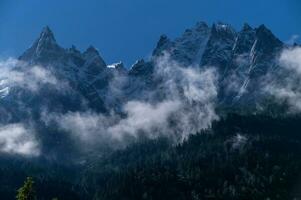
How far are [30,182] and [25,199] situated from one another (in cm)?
346

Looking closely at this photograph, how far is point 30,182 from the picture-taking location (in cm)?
12750

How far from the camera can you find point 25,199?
128000 mm
